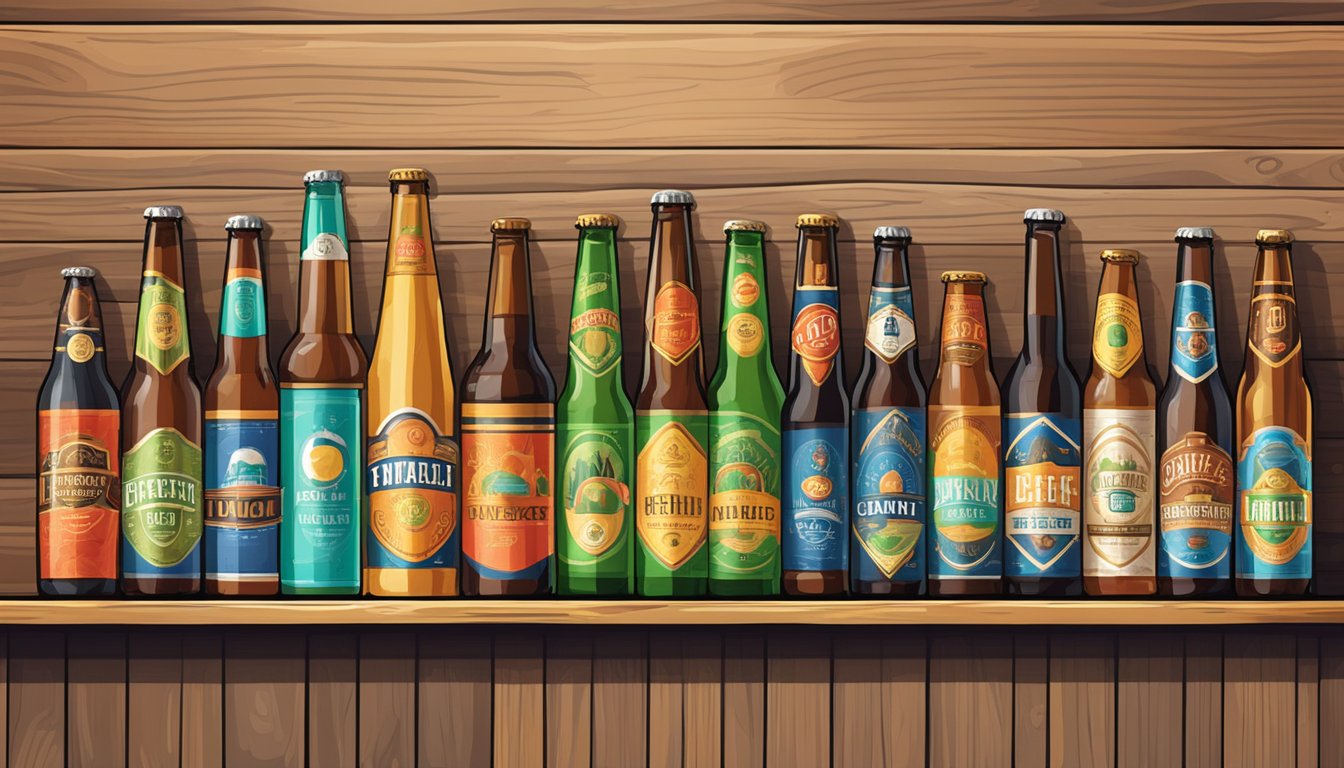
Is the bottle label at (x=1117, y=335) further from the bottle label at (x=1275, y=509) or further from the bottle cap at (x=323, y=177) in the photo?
the bottle cap at (x=323, y=177)

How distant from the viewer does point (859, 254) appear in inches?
48.1

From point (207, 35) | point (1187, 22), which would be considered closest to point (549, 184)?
point (207, 35)

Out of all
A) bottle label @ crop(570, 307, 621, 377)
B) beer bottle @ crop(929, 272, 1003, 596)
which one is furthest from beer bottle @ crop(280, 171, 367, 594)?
beer bottle @ crop(929, 272, 1003, 596)

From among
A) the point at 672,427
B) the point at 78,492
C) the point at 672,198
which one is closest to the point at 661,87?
the point at 672,198

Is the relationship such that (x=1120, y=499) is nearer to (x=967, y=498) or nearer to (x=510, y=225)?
(x=967, y=498)

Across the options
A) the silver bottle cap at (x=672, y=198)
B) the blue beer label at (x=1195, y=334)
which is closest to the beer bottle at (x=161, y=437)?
the silver bottle cap at (x=672, y=198)

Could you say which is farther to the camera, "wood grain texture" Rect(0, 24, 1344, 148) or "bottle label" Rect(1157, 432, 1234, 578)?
"wood grain texture" Rect(0, 24, 1344, 148)

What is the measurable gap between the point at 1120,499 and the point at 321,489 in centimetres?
78

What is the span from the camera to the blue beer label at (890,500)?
1086 mm

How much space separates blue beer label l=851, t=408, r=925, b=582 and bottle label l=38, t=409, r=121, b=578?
73 centimetres

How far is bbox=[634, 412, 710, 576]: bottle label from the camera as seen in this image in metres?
1.08

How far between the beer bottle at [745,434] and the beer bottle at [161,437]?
0.51 meters

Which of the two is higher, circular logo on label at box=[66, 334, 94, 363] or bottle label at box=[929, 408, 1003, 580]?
circular logo on label at box=[66, 334, 94, 363]

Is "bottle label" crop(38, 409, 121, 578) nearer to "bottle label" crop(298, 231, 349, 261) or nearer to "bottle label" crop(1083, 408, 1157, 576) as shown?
"bottle label" crop(298, 231, 349, 261)
